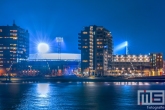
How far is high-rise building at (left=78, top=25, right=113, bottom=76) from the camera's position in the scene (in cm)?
19000

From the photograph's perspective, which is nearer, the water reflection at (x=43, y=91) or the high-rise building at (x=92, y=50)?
the water reflection at (x=43, y=91)

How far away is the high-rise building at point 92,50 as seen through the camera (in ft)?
623

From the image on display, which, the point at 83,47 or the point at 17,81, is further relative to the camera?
the point at 83,47

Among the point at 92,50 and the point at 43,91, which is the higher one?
the point at 92,50

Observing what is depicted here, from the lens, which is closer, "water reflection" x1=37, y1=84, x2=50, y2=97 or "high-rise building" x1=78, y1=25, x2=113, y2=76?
"water reflection" x1=37, y1=84, x2=50, y2=97

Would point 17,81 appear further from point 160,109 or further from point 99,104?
point 160,109

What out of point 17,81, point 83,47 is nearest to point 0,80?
point 17,81

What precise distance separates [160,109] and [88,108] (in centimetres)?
1040

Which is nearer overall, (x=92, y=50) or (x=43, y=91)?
(x=43, y=91)

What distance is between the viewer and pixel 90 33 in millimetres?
189750

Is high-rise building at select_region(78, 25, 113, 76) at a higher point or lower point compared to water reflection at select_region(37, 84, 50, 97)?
higher

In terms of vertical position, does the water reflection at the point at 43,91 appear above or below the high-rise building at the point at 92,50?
below

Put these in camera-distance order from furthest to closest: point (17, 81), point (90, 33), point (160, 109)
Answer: point (90, 33) < point (17, 81) < point (160, 109)

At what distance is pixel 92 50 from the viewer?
625 feet
